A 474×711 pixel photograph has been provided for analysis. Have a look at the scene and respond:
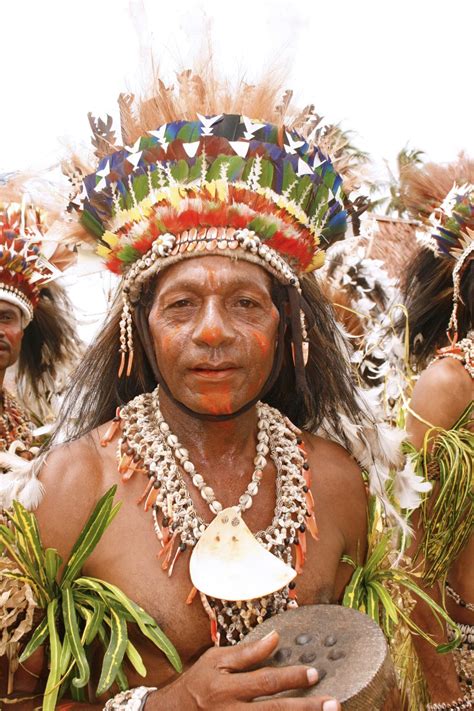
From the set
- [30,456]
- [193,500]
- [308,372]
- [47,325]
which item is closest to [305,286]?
[308,372]

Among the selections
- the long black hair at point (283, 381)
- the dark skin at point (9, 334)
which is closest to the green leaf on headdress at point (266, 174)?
the long black hair at point (283, 381)

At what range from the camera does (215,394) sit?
2338 mm

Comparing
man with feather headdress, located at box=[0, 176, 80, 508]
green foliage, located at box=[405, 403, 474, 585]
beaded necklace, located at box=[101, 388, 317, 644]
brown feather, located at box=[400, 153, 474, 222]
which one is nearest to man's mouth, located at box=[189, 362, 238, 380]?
beaded necklace, located at box=[101, 388, 317, 644]

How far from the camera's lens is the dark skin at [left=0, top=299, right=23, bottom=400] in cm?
447

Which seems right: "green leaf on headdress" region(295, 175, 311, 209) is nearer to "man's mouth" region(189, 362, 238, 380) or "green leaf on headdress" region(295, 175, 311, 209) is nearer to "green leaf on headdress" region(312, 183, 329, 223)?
"green leaf on headdress" region(312, 183, 329, 223)

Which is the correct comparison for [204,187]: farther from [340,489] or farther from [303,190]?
[340,489]

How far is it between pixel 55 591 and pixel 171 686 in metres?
0.42

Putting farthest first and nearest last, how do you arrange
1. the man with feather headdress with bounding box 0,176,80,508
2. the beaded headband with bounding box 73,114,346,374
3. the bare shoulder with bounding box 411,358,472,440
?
the man with feather headdress with bounding box 0,176,80,508 < the bare shoulder with bounding box 411,358,472,440 < the beaded headband with bounding box 73,114,346,374

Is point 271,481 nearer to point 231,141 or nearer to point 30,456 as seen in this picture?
point 231,141

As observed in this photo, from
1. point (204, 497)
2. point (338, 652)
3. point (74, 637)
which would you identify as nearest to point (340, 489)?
point (204, 497)

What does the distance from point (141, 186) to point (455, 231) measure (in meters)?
2.35

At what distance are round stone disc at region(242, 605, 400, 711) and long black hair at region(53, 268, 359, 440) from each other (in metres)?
0.76

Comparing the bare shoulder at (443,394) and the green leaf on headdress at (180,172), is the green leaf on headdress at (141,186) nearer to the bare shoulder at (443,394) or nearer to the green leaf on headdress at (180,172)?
the green leaf on headdress at (180,172)

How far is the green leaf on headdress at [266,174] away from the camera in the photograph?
2471mm
